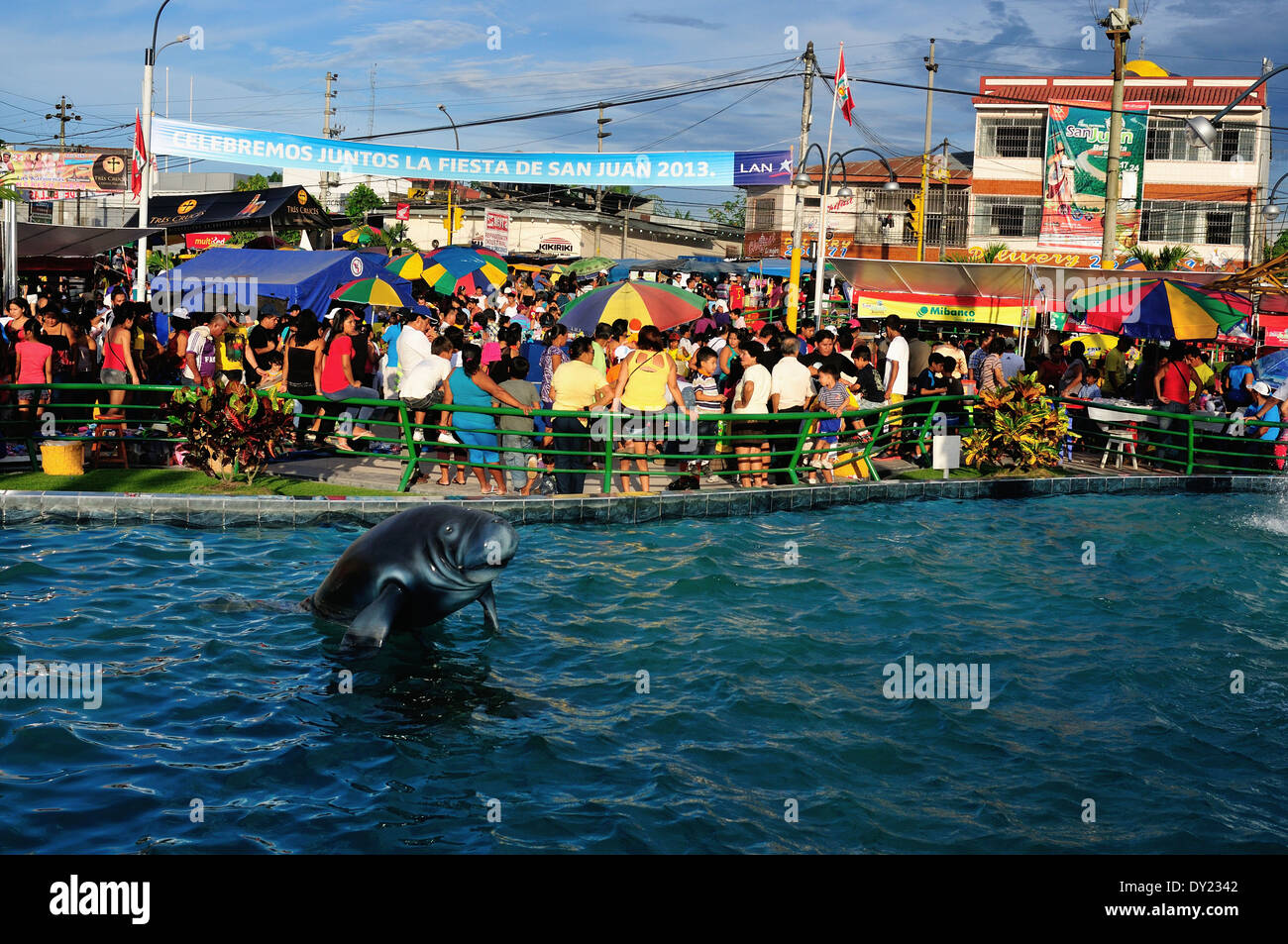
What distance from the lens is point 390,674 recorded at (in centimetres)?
838

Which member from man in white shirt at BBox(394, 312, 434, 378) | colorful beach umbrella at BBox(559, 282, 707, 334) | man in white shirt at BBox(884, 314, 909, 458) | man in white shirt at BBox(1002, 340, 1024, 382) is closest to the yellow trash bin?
man in white shirt at BBox(394, 312, 434, 378)

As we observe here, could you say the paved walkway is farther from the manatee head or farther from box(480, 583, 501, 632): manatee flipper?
the manatee head

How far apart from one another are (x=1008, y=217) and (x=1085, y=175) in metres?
3.96

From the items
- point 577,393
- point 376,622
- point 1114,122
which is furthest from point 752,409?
point 1114,122

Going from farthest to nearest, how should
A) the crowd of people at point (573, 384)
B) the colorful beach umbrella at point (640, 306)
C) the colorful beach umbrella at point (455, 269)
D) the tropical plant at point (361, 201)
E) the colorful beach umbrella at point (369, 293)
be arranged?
the tropical plant at point (361, 201)
the colorful beach umbrella at point (455, 269)
the colorful beach umbrella at point (369, 293)
the colorful beach umbrella at point (640, 306)
the crowd of people at point (573, 384)

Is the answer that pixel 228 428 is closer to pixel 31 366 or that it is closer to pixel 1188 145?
pixel 31 366

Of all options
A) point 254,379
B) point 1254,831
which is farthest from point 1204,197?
point 1254,831

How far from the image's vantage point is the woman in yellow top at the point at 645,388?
13.4m

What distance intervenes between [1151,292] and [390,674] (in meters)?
16.5

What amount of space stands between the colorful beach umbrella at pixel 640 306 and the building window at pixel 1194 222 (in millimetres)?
41613

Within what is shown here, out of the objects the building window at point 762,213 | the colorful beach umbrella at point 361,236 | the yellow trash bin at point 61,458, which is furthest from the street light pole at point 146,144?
the building window at point 762,213

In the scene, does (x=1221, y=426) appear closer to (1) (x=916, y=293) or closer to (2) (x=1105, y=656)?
(2) (x=1105, y=656)

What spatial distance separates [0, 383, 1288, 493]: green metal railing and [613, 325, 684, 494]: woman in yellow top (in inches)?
2.8

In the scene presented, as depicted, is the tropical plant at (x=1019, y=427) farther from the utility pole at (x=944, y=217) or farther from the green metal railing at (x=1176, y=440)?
the utility pole at (x=944, y=217)
